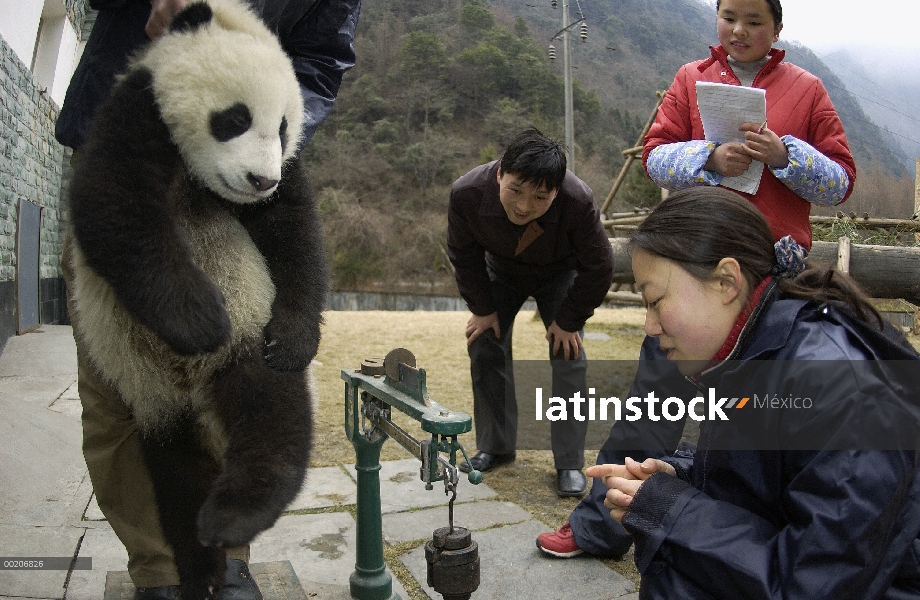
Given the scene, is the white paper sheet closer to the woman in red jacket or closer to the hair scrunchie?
the woman in red jacket

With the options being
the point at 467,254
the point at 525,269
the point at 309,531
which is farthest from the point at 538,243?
the point at 309,531

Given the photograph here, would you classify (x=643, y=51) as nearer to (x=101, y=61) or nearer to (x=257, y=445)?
(x=101, y=61)

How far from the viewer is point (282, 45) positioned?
185 centimetres

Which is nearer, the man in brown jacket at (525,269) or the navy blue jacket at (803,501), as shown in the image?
the navy blue jacket at (803,501)

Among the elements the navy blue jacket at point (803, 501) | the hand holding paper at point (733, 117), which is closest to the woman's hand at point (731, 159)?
the hand holding paper at point (733, 117)

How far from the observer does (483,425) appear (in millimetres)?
3570

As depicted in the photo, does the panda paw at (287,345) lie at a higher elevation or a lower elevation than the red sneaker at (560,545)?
higher

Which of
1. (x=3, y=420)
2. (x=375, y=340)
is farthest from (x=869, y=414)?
(x=375, y=340)

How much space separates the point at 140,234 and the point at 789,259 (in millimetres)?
1321

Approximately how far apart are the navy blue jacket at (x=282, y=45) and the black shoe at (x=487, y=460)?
2120 mm

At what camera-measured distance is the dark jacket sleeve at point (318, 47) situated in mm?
1850

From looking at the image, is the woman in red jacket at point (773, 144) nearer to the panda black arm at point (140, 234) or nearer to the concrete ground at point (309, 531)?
the concrete ground at point (309, 531)

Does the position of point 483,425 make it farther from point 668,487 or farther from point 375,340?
point 375,340

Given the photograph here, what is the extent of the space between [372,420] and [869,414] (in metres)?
1.34
